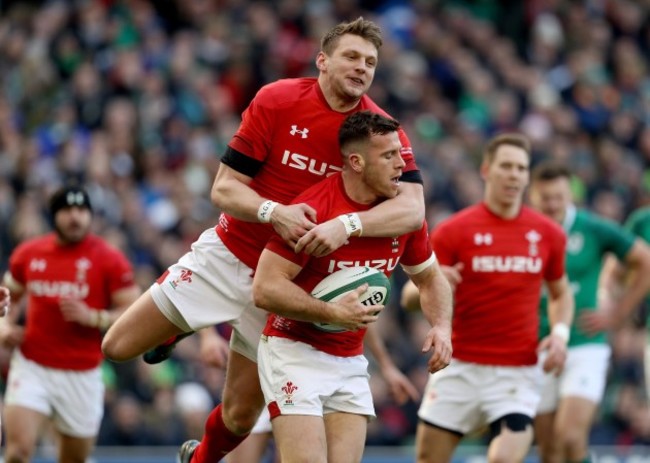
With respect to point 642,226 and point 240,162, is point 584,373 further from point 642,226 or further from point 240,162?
point 240,162

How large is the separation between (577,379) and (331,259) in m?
3.96

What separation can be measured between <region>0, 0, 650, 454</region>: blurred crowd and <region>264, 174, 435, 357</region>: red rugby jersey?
18.1 ft

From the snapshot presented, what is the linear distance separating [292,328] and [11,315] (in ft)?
14.5

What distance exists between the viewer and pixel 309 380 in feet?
27.3

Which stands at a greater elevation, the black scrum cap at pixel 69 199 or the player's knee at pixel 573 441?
the black scrum cap at pixel 69 199

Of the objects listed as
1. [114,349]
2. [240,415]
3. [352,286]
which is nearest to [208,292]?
[114,349]

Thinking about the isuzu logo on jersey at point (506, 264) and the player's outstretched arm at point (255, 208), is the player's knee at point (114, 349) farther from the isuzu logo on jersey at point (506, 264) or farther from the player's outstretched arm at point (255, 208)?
the isuzu logo on jersey at point (506, 264)

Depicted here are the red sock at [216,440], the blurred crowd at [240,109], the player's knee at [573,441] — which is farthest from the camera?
the blurred crowd at [240,109]

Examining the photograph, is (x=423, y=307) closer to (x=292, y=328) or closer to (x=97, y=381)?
(x=292, y=328)

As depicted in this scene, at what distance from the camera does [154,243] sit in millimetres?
16547

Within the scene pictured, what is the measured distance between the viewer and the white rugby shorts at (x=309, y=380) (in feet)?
27.1

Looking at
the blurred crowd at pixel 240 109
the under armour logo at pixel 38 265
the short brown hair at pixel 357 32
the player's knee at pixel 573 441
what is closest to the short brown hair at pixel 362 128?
the short brown hair at pixel 357 32

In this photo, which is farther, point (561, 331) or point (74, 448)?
point (74, 448)

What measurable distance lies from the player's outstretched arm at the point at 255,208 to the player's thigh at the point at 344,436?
1089 millimetres
